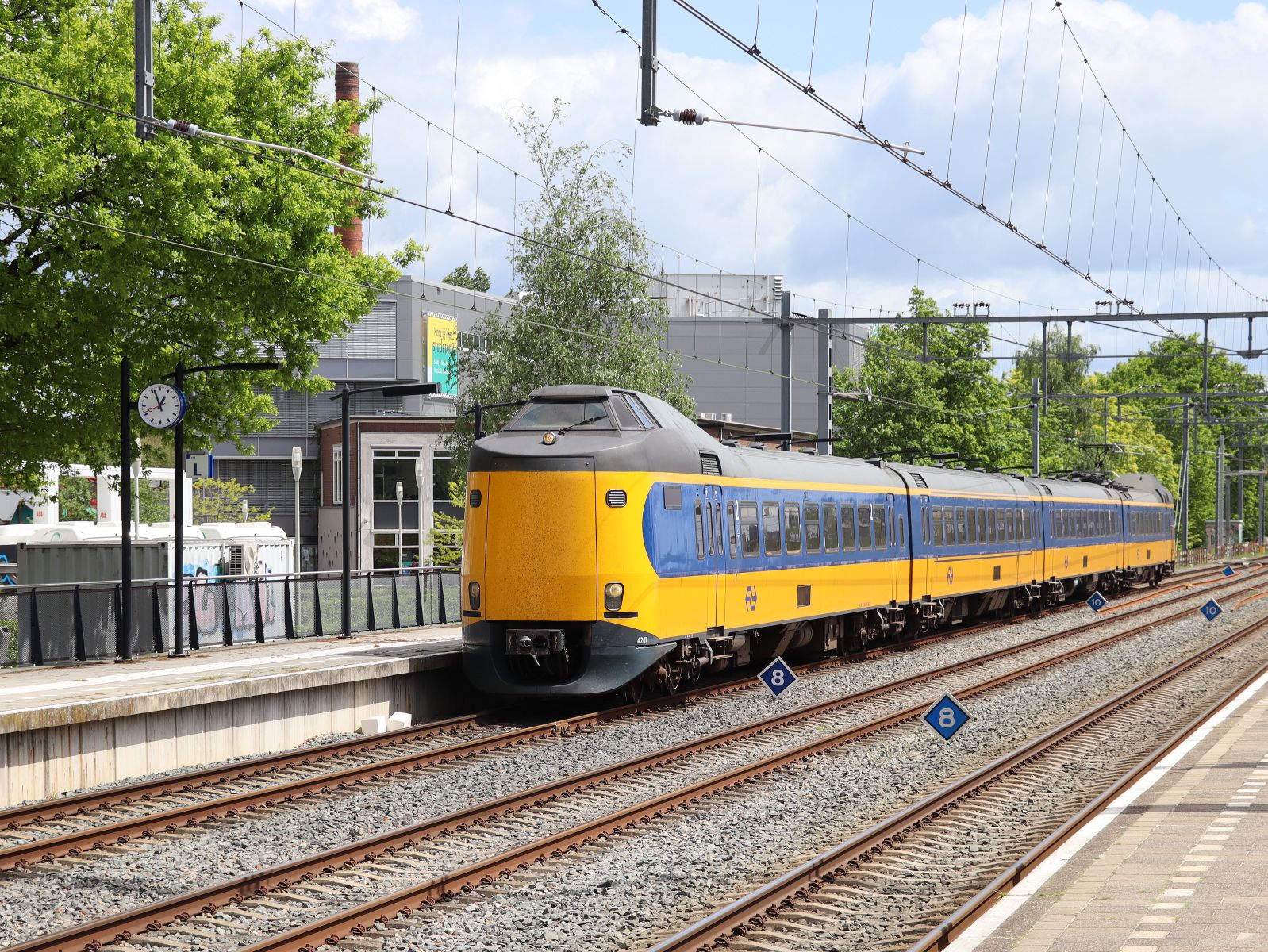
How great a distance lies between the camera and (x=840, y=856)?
11297mm

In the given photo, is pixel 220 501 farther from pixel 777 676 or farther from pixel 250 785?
pixel 250 785

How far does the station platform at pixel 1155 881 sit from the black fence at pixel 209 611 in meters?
14.3

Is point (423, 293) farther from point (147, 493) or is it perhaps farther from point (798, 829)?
point (798, 829)

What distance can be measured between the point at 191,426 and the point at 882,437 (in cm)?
4783

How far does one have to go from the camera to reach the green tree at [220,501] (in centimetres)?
6894

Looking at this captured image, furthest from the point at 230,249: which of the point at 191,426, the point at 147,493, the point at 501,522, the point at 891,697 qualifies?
the point at 147,493

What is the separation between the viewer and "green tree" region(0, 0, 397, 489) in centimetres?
2220

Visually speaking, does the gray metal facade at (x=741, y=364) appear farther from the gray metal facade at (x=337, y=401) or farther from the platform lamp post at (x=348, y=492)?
the platform lamp post at (x=348, y=492)

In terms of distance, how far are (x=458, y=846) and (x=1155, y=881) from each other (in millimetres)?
5230

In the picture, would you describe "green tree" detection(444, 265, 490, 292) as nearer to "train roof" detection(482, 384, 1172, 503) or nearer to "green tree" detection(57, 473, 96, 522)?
"green tree" detection(57, 473, 96, 522)

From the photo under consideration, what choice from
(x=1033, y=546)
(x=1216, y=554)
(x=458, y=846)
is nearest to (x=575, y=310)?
(x=1033, y=546)

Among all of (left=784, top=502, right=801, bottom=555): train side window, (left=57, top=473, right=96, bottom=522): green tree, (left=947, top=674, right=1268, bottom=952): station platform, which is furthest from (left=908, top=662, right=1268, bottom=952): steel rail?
(left=57, top=473, right=96, bottom=522): green tree

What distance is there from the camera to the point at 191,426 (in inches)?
1077

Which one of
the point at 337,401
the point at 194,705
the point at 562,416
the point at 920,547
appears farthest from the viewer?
the point at 337,401
